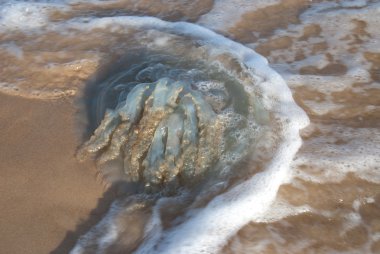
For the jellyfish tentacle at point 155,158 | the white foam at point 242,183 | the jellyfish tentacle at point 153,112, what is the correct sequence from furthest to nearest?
the jellyfish tentacle at point 153,112
the jellyfish tentacle at point 155,158
the white foam at point 242,183

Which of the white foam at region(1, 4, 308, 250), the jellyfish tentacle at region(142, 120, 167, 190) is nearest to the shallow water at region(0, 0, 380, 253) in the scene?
the white foam at region(1, 4, 308, 250)

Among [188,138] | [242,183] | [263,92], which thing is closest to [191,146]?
[188,138]

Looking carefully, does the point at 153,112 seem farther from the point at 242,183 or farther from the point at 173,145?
the point at 242,183

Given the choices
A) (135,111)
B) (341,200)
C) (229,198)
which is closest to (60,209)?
(135,111)

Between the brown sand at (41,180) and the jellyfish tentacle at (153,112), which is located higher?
the jellyfish tentacle at (153,112)

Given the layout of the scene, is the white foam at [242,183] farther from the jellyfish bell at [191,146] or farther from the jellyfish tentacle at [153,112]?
the jellyfish tentacle at [153,112]

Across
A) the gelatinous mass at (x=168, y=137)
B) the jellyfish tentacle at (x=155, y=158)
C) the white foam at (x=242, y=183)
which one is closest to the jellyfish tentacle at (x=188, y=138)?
the gelatinous mass at (x=168, y=137)

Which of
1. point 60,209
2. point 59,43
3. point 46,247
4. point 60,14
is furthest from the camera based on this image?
point 60,14

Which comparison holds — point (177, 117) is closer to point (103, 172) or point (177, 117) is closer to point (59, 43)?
point (103, 172)
